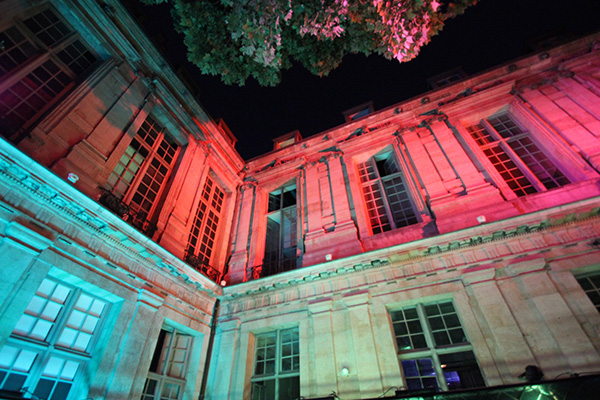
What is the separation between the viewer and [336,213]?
7754mm

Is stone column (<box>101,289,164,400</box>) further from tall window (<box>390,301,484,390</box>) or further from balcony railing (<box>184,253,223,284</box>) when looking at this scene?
tall window (<box>390,301,484,390</box>)

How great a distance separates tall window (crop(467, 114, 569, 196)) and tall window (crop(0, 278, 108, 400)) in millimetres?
9258

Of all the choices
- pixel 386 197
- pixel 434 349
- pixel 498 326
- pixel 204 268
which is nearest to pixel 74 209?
pixel 204 268

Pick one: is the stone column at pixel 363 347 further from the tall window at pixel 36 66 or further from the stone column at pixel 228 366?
the tall window at pixel 36 66

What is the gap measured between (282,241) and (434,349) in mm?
5016

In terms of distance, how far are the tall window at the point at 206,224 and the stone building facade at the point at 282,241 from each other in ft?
0.21

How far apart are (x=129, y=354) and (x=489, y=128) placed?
10225mm

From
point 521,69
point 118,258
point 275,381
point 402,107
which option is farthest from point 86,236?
point 521,69

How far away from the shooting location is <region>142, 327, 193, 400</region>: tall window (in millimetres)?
5671

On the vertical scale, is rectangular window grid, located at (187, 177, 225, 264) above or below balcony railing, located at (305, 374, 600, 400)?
above

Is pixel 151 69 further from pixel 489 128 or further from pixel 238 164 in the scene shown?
pixel 489 128

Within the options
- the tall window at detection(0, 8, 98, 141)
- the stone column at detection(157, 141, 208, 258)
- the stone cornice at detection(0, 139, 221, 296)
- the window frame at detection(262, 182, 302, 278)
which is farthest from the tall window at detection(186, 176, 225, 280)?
the tall window at detection(0, 8, 98, 141)

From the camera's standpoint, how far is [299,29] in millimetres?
5844

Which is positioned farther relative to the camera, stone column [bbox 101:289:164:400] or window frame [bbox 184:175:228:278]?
window frame [bbox 184:175:228:278]
